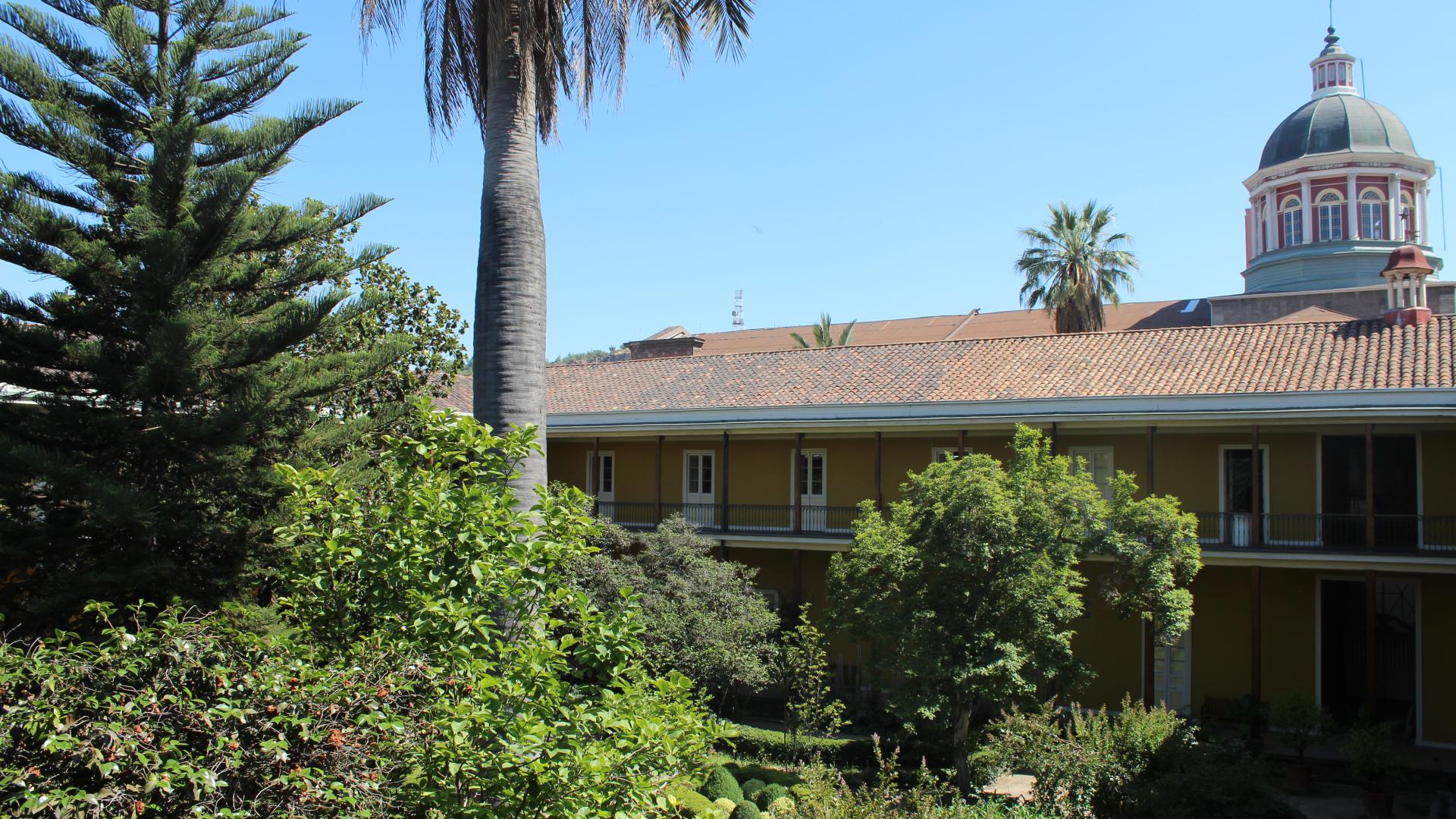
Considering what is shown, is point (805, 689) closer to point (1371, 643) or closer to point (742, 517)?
point (742, 517)

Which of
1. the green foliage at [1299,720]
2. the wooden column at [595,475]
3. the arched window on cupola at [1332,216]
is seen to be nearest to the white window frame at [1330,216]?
the arched window on cupola at [1332,216]

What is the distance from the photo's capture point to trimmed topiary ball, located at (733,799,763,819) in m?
11.8

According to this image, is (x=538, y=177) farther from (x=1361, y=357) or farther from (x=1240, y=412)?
(x=1361, y=357)

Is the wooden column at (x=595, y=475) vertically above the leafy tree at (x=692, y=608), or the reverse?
the wooden column at (x=595, y=475)

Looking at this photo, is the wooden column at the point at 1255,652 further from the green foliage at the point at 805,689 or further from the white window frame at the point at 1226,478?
the green foliage at the point at 805,689

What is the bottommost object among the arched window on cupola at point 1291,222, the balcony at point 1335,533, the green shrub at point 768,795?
the green shrub at point 768,795

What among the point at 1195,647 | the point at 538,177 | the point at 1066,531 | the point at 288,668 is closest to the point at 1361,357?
the point at 1195,647

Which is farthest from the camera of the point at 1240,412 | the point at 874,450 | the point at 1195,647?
the point at 874,450

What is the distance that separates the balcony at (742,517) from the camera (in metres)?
21.6

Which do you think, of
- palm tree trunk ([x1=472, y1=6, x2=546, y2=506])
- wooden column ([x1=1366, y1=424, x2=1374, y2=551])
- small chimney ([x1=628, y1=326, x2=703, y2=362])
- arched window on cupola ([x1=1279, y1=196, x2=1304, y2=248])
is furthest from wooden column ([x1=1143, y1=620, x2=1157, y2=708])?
arched window on cupola ([x1=1279, y1=196, x2=1304, y2=248])

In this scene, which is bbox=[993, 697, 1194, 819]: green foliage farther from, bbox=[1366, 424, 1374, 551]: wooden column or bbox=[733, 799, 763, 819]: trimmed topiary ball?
bbox=[1366, 424, 1374, 551]: wooden column

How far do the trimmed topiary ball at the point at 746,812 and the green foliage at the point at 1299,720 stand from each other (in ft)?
27.4

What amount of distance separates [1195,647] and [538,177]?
14.6 m

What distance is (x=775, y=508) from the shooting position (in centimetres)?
2236
